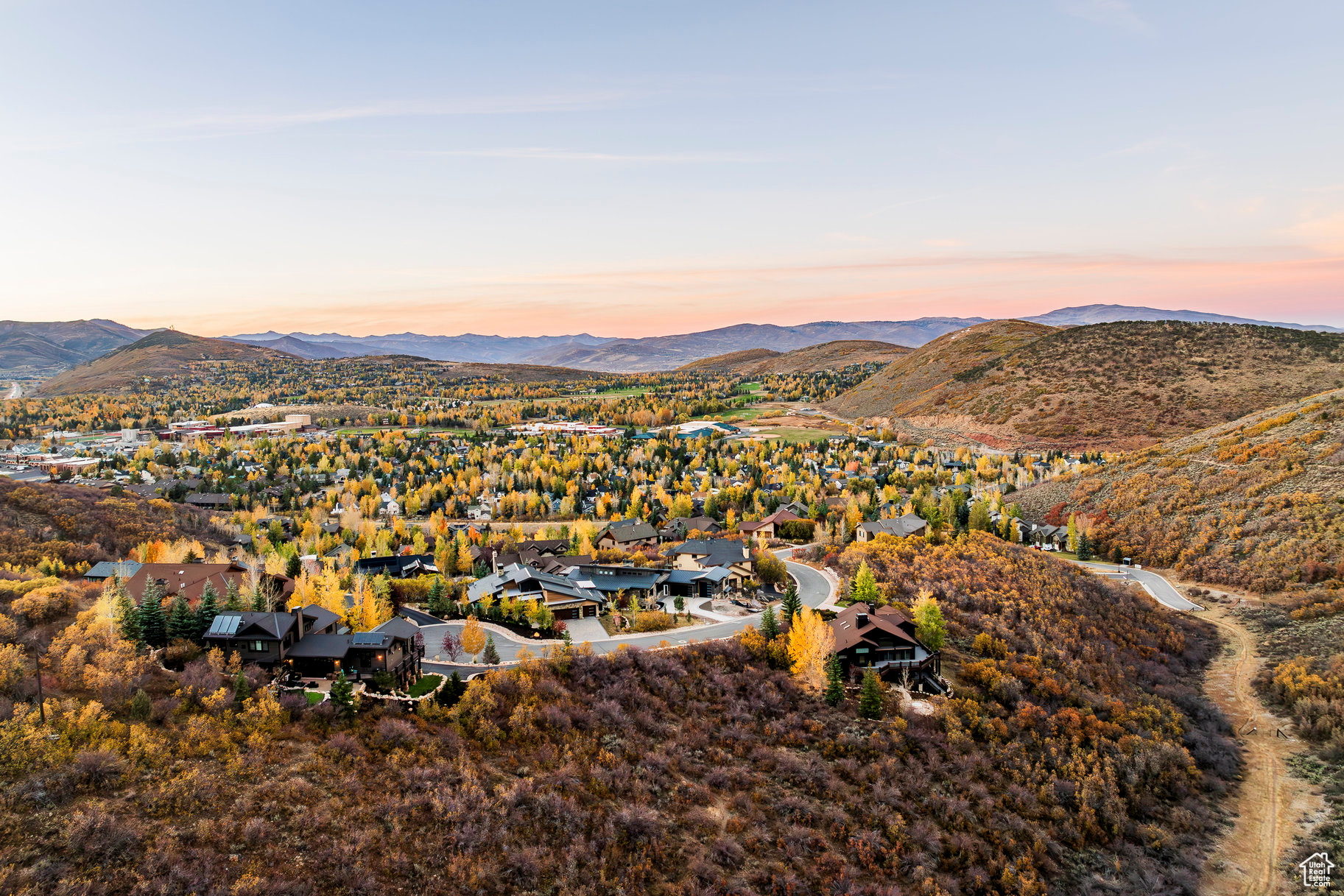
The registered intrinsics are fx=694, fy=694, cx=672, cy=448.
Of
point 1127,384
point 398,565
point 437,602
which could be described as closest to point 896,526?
point 437,602

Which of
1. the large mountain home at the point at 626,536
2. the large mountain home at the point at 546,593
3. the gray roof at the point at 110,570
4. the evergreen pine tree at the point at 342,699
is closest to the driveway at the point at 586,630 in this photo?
the large mountain home at the point at 546,593

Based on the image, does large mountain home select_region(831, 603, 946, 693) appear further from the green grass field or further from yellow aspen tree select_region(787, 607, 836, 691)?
the green grass field

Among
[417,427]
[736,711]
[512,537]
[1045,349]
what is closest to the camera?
[736,711]

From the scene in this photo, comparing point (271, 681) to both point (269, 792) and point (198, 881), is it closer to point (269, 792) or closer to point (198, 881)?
point (269, 792)

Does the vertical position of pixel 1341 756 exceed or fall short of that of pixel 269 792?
it falls short

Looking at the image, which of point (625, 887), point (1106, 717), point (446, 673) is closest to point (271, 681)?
point (446, 673)

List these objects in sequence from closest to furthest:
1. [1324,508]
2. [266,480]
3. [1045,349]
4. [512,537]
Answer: [1324,508]
[512,537]
[266,480]
[1045,349]

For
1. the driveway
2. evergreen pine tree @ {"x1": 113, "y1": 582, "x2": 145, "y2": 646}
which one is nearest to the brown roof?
the driveway

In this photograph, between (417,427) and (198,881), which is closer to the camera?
(198,881)

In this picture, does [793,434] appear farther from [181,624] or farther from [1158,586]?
[181,624]
